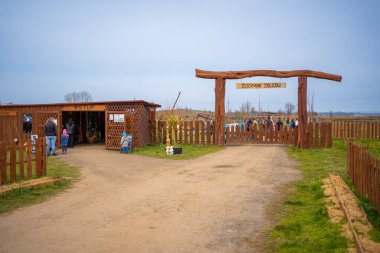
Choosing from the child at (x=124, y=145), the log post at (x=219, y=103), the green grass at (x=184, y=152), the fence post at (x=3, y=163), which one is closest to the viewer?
the fence post at (x=3, y=163)

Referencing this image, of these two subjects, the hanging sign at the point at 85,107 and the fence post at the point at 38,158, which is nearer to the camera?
the fence post at the point at 38,158

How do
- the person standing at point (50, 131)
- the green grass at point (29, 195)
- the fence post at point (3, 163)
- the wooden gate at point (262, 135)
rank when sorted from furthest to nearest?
the wooden gate at point (262, 135) → the person standing at point (50, 131) → the fence post at point (3, 163) → the green grass at point (29, 195)

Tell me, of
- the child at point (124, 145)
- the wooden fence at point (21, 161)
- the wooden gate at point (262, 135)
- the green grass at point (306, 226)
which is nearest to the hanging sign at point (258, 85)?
the wooden gate at point (262, 135)

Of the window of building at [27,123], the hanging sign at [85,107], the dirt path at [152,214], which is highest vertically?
the hanging sign at [85,107]

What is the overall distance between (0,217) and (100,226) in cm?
211

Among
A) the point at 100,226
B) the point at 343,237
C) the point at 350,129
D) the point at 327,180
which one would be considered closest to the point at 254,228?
the point at 343,237

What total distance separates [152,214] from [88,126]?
21.8 metres

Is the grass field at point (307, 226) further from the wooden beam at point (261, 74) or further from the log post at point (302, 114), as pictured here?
the wooden beam at point (261, 74)

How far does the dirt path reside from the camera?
535cm

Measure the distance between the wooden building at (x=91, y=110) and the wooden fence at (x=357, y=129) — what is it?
15.0m

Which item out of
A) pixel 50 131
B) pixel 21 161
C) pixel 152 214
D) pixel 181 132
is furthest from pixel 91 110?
pixel 152 214

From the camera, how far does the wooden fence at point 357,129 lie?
2605 centimetres

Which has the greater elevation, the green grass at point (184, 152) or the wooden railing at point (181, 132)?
the wooden railing at point (181, 132)

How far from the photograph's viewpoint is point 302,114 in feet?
65.5
